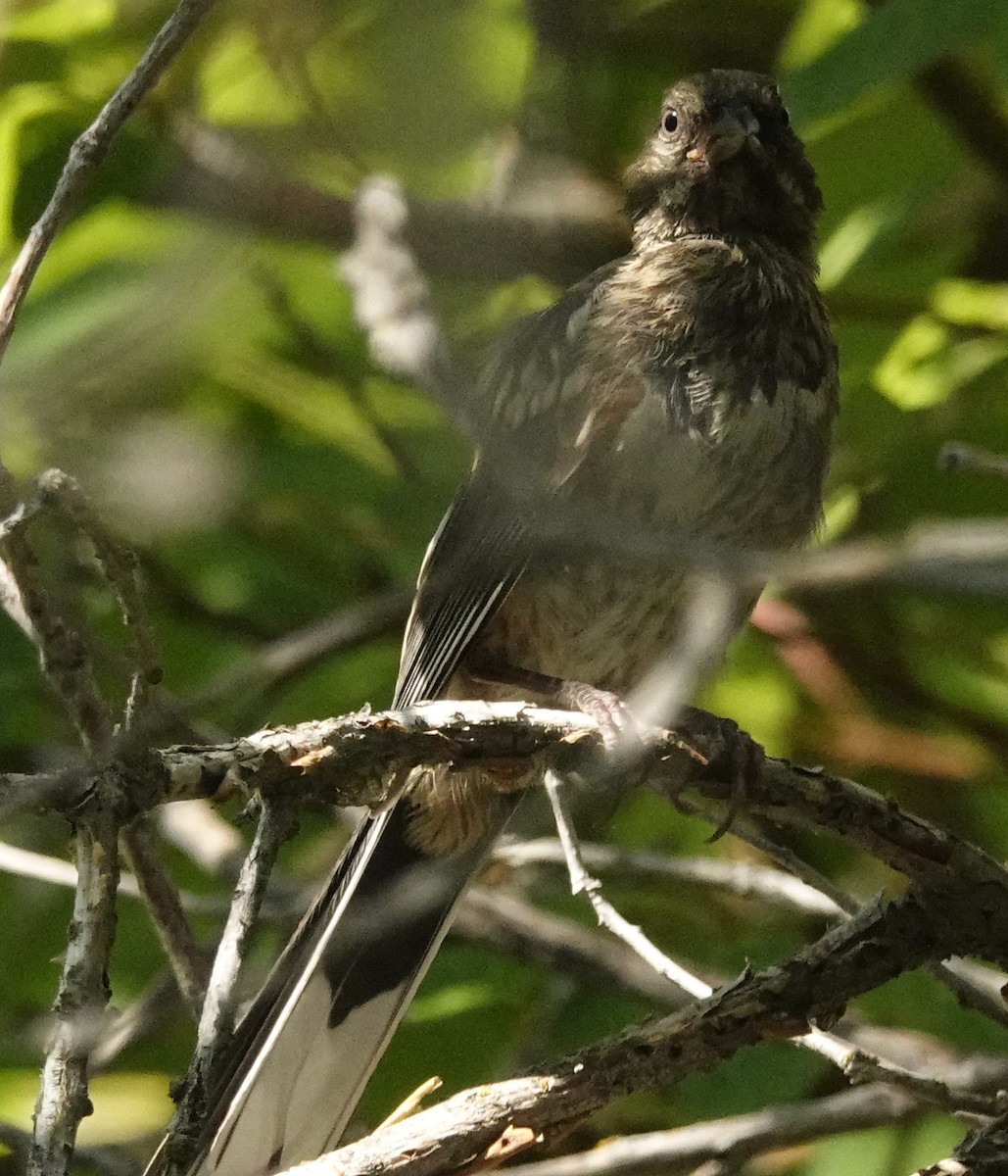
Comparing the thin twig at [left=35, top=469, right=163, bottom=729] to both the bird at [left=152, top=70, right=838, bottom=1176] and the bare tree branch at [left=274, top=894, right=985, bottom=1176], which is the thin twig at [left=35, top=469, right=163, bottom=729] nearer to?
the bare tree branch at [left=274, top=894, right=985, bottom=1176]

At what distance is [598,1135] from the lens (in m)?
3.64

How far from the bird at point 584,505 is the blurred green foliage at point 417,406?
13 cm

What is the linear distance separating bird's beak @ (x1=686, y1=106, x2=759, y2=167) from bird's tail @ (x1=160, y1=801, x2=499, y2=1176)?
4.99 feet

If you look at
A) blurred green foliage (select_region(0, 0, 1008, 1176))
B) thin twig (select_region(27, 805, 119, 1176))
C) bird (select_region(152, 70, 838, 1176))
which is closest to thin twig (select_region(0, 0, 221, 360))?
blurred green foliage (select_region(0, 0, 1008, 1176))

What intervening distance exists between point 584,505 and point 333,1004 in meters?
0.96

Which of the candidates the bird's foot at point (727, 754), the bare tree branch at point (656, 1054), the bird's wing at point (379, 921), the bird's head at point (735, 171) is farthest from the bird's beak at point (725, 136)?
the bare tree branch at point (656, 1054)

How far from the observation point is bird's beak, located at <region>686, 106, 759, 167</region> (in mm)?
3564

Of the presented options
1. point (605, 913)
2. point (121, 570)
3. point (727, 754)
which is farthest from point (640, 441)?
point (121, 570)

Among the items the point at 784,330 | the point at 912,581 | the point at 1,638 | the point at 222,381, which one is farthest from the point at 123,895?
the point at 912,581

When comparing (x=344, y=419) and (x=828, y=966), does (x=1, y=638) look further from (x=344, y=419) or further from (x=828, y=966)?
(x=828, y=966)

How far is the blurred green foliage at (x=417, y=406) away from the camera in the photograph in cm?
256

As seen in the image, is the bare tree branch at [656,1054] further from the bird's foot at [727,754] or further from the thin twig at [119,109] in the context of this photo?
the thin twig at [119,109]

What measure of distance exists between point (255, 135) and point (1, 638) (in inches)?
40.7

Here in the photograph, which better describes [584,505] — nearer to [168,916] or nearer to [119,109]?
[168,916]
